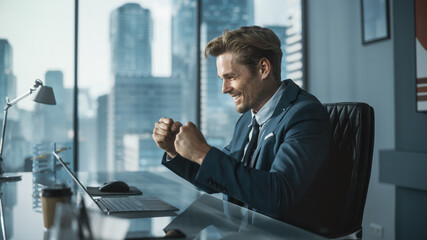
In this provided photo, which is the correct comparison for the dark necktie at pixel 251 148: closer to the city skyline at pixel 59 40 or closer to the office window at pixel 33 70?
the office window at pixel 33 70

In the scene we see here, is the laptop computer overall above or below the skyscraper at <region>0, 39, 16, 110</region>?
below

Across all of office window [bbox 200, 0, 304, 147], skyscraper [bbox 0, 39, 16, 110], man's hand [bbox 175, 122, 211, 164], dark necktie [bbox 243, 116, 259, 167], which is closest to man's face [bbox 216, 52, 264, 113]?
dark necktie [bbox 243, 116, 259, 167]

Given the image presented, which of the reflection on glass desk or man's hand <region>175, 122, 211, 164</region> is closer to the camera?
the reflection on glass desk

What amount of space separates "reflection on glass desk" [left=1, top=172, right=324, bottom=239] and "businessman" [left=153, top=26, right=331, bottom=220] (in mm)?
73

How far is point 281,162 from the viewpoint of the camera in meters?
1.25

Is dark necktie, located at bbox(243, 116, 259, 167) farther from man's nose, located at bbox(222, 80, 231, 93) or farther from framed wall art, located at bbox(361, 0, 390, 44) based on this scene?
framed wall art, located at bbox(361, 0, 390, 44)

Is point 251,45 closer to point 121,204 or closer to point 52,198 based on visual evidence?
point 121,204

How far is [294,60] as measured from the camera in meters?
4.04

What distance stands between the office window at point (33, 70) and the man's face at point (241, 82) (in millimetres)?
1900

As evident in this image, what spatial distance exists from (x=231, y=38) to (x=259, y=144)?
430 millimetres

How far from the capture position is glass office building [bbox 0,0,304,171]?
10.5 feet

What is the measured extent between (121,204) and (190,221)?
1.09ft

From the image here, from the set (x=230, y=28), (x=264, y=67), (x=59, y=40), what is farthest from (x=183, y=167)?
(x=230, y=28)

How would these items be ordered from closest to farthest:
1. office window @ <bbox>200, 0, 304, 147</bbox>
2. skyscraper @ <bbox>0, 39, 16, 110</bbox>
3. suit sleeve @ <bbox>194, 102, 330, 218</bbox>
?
suit sleeve @ <bbox>194, 102, 330, 218</bbox>, skyscraper @ <bbox>0, 39, 16, 110</bbox>, office window @ <bbox>200, 0, 304, 147</bbox>
